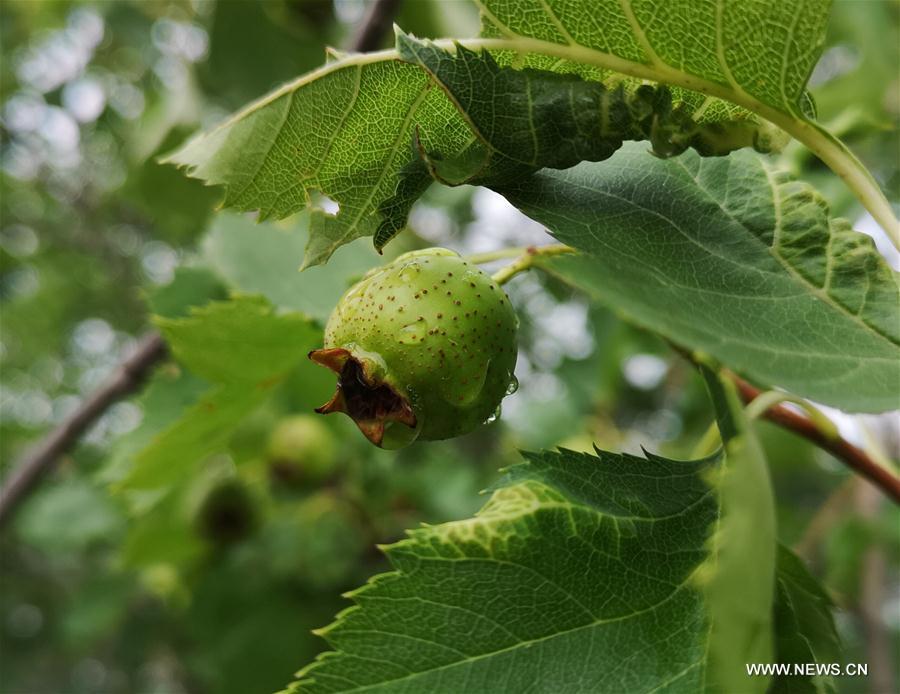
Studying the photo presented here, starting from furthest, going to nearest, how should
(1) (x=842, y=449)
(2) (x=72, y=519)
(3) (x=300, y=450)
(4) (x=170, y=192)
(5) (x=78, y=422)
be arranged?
1. (2) (x=72, y=519)
2. (4) (x=170, y=192)
3. (3) (x=300, y=450)
4. (5) (x=78, y=422)
5. (1) (x=842, y=449)

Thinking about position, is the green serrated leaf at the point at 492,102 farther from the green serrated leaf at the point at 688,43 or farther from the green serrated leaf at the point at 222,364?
the green serrated leaf at the point at 222,364

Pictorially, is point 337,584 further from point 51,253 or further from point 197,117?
point 51,253

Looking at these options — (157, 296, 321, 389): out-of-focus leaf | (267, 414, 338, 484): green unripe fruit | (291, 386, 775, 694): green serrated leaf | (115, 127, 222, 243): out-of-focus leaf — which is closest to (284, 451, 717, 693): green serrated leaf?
(291, 386, 775, 694): green serrated leaf

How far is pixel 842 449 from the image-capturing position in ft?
3.43

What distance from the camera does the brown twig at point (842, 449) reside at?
40.9 inches

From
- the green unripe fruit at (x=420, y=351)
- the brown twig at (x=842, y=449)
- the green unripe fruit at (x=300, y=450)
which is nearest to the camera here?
the green unripe fruit at (x=420, y=351)

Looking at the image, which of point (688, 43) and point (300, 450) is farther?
point (300, 450)

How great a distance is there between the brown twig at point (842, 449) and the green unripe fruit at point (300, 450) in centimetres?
140

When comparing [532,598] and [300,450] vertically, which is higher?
[300,450]

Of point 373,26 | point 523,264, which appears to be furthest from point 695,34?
point 373,26

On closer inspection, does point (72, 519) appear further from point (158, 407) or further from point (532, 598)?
point (532, 598)

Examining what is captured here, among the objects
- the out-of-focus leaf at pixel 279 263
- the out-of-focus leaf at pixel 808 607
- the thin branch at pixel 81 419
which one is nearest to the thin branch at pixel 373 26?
the thin branch at pixel 81 419

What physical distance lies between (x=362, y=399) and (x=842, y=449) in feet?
1.96

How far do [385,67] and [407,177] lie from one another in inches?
3.7
